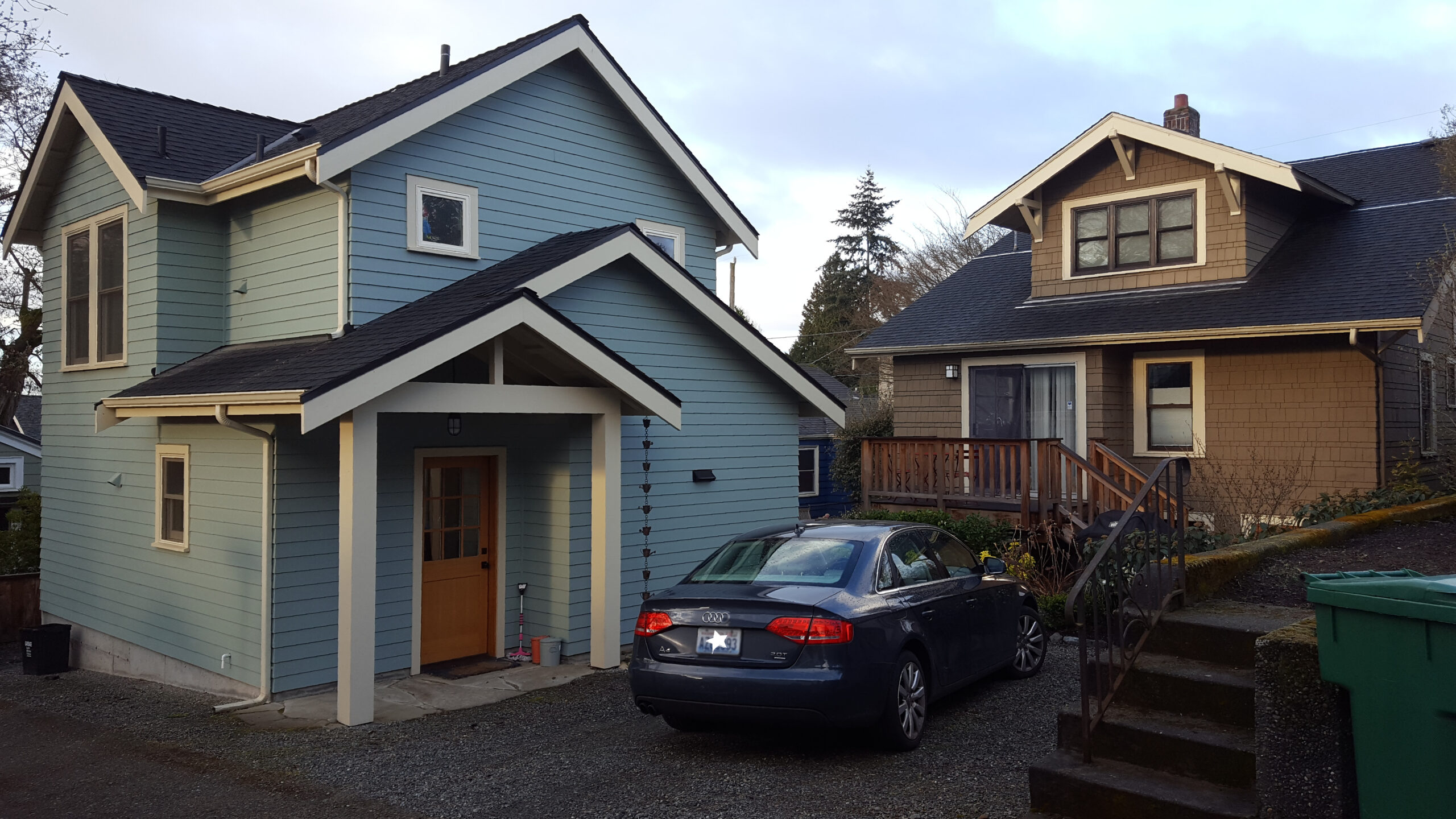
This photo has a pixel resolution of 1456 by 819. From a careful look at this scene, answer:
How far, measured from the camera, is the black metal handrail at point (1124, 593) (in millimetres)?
5152

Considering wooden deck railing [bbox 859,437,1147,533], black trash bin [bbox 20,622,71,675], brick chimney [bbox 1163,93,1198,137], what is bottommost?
black trash bin [bbox 20,622,71,675]

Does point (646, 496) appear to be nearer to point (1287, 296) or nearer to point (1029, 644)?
point (1029, 644)

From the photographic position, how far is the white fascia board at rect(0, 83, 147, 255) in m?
11.0

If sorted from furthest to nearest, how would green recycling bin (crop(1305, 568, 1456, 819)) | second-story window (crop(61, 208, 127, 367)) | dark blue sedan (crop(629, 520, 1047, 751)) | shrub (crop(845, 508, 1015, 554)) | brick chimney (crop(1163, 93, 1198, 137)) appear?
1. brick chimney (crop(1163, 93, 1198, 137))
2. shrub (crop(845, 508, 1015, 554))
3. second-story window (crop(61, 208, 127, 367))
4. dark blue sedan (crop(629, 520, 1047, 751))
5. green recycling bin (crop(1305, 568, 1456, 819))

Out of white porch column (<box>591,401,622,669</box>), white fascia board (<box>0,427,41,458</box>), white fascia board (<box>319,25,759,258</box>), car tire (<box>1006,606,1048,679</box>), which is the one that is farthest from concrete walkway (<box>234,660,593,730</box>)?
white fascia board (<box>0,427,41,458</box>)

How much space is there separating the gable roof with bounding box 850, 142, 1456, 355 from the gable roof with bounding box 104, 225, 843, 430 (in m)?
5.37

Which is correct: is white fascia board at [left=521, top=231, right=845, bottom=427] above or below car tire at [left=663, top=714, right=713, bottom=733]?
above

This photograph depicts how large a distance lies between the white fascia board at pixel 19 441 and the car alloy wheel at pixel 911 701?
26.3 metres

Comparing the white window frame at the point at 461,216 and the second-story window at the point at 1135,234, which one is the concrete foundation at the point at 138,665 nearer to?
the white window frame at the point at 461,216

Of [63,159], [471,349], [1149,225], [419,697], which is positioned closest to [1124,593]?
[471,349]

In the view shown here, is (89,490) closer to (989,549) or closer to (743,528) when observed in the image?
(743,528)

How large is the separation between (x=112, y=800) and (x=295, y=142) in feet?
26.6

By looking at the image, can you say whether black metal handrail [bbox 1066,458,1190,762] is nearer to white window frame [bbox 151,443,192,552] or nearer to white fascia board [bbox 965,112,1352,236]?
white window frame [bbox 151,443,192,552]

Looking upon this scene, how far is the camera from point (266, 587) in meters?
9.35
